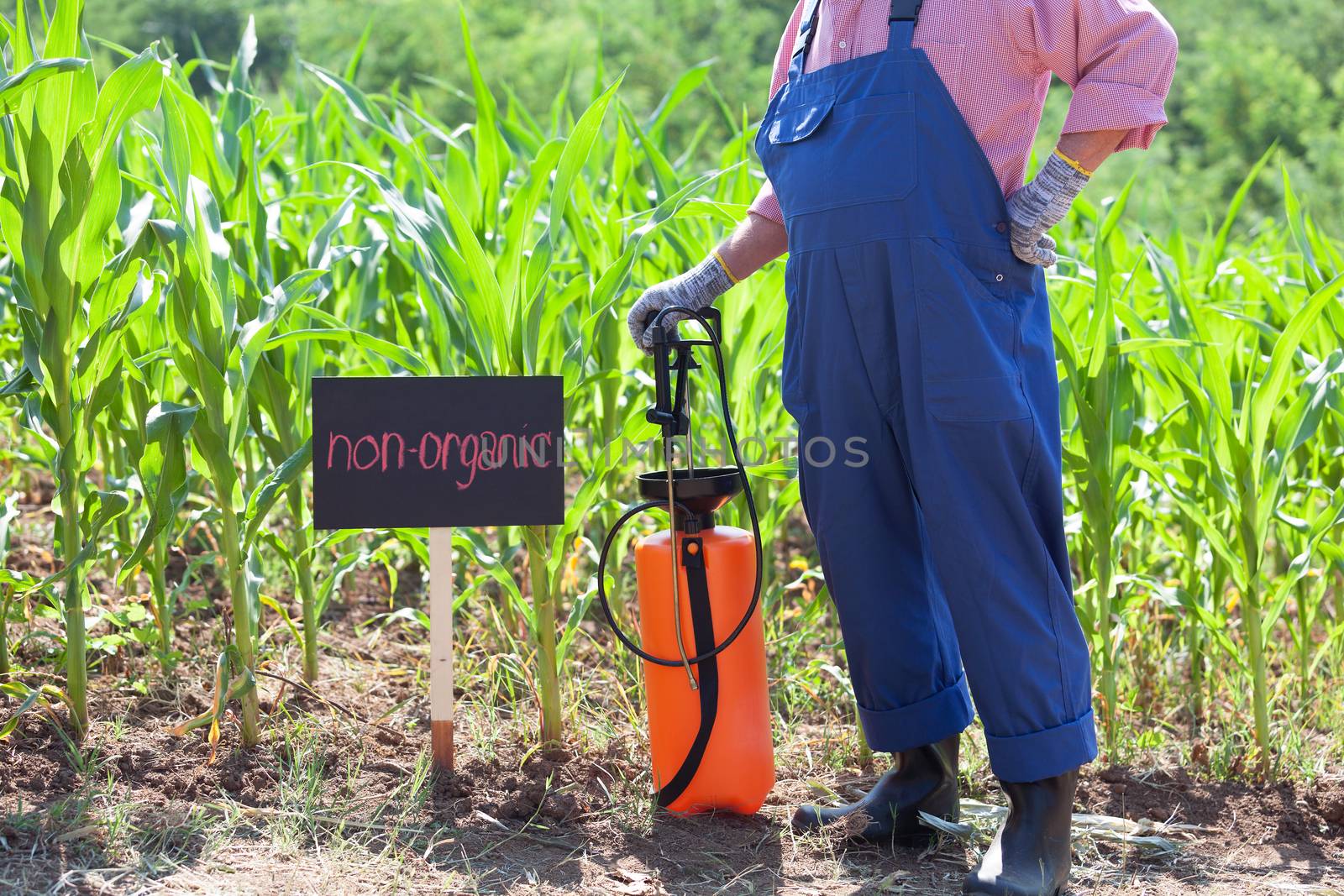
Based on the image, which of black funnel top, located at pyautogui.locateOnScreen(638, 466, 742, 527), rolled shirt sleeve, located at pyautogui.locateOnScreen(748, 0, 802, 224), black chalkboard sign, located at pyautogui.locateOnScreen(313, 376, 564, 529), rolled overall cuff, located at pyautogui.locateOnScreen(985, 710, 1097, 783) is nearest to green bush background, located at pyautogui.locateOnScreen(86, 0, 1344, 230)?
rolled shirt sleeve, located at pyautogui.locateOnScreen(748, 0, 802, 224)

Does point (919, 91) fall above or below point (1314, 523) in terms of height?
above

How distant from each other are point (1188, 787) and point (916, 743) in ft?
1.92

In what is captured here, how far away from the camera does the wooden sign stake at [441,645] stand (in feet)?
5.80

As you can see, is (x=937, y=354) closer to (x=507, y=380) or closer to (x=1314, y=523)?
(x=507, y=380)

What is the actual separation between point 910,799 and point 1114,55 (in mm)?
1049

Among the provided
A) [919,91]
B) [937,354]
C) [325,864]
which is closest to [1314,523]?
[937,354]

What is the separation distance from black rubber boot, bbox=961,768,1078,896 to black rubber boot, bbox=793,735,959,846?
18cm

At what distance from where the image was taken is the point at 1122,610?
6.79 ft

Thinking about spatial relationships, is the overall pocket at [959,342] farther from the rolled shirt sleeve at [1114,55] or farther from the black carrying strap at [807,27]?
the black carrying strap at [807,27]

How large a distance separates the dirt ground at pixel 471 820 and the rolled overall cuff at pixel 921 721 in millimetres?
170

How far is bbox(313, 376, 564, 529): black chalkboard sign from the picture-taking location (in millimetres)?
1684

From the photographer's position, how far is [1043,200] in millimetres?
1359

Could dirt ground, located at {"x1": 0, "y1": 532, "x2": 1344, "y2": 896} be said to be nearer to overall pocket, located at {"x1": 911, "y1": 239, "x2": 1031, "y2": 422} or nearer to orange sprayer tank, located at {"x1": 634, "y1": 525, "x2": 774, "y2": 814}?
orange sprayer tank, located at {"x1": 634, "y1": 525, "x2": 774, "y2": 814}

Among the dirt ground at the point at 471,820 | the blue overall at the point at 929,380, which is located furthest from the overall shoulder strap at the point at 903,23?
the dirt ground at the point at 471,820
